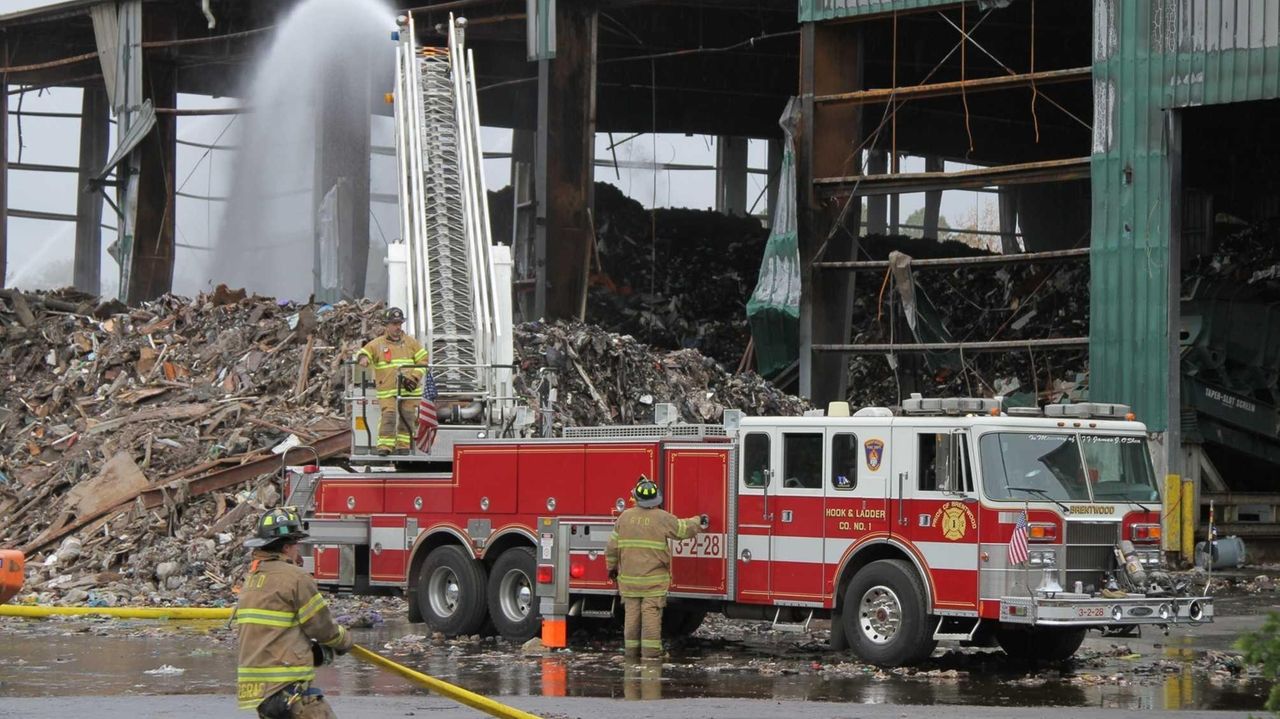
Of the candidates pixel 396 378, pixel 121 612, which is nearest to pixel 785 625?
pixel 396 378

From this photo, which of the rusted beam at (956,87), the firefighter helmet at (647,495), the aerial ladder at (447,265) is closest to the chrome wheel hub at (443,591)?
the aerial ladder at (447,265)

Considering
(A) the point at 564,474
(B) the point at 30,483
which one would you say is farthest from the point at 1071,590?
(B) the point at 30,483

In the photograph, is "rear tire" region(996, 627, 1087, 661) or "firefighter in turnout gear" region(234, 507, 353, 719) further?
"rear tire" region(996, 627, 1087, 661)

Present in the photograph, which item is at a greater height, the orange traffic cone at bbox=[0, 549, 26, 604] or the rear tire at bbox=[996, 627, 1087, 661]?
the orange traffic cone at bbox=[0, 549, 26, 604]

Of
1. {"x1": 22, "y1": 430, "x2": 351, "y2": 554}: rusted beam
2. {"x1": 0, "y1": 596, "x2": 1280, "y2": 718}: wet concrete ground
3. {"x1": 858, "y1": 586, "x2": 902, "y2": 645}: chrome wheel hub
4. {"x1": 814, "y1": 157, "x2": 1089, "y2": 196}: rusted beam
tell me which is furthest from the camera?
{"x1": 814, "y1": 157, "x2": 1089, "y2": 196}: rusted beam

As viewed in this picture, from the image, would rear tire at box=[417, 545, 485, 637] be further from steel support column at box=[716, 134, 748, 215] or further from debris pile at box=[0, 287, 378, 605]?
steel support column at box=[716, 134, 748, 215]

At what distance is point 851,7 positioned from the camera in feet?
90.3

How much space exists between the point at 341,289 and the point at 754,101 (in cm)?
1466

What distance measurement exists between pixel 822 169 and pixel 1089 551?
1544 centimetres

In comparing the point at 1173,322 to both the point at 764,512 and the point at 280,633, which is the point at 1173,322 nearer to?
the point at 764,512

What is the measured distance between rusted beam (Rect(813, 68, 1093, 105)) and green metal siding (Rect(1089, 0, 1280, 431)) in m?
0.72

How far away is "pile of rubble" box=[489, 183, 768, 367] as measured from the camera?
36469 millimetres

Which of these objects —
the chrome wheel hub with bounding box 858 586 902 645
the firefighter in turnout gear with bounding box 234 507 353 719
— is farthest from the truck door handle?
the firefighter in turnout gear with bounding box 234 507 353 719

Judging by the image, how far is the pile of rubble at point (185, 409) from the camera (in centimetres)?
2055
